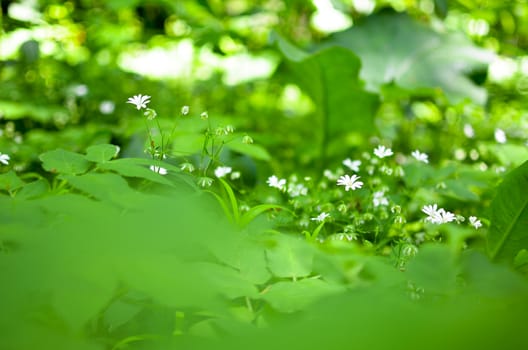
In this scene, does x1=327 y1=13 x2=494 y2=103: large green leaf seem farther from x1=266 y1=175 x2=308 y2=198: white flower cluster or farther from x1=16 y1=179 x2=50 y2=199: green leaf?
x1=16 y1=179 x2=50 y2=199: green leaf

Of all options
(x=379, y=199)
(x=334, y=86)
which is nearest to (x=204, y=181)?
(x=379, y=199)

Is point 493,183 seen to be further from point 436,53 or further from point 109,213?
point 109,213

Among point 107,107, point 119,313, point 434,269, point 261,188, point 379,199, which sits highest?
point 434,269

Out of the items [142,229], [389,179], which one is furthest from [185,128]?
[142,229]

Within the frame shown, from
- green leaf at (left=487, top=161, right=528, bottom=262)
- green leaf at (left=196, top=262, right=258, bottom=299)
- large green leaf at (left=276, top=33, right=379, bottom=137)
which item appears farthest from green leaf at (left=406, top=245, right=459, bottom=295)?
large green leaf at (left=276, top=33, right=379, bottom=137)

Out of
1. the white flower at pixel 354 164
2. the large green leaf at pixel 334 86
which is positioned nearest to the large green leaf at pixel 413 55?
the large green leaf at pixel 334 86

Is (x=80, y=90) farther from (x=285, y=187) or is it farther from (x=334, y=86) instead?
(x=285, y=187)

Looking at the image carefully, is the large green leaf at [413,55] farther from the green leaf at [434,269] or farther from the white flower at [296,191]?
the green leaf at [434,269]

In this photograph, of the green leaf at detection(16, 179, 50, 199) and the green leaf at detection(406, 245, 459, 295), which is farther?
the green leaf at detection(16, 179, 50, 199)
